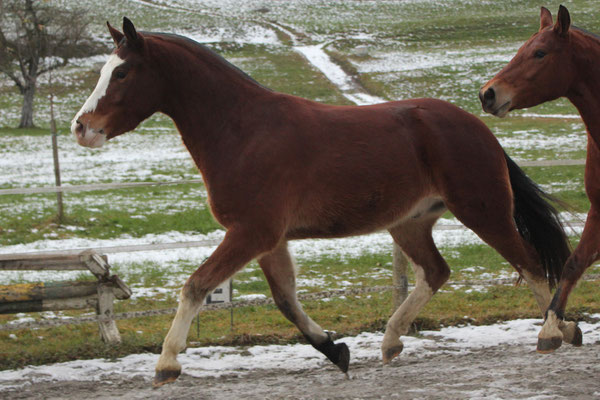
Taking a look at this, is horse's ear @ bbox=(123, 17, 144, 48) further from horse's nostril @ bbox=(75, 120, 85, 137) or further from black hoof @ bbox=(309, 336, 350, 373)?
black hoof @ bbox=(309, 336, 350, 373)

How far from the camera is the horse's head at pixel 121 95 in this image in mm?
4031

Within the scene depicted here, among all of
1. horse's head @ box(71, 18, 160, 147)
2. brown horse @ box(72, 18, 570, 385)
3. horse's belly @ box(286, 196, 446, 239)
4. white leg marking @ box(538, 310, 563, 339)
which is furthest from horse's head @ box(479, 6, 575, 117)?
horse's head @ box(71, 18, 160, 147)

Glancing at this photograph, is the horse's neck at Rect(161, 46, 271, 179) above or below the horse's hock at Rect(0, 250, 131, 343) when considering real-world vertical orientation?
above

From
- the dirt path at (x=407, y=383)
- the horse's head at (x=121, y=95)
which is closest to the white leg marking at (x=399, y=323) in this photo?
the dirt path at (x=407, y=383)

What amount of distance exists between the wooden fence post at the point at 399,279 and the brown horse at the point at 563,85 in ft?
7.52

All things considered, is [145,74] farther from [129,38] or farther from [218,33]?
[218,33]

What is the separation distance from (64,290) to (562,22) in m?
4.31

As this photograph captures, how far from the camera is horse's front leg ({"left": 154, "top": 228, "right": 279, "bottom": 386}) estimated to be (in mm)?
3908

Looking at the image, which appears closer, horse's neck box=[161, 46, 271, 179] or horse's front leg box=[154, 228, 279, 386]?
horse's front leg box=[154, 228, 279, 386]

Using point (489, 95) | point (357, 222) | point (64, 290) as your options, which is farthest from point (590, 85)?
point (64, 290)

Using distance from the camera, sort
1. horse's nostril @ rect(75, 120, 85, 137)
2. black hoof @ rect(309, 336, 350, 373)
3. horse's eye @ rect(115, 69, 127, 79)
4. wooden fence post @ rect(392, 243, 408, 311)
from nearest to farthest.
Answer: horse's nostril @ rect(75, 120, 85, 137)
horse's eye @ rect(115, 69, 127, 79)
black hoof @ rect(309, 336, 350, 373)
wooden fence post @ rect(392, 243, 408, 311)

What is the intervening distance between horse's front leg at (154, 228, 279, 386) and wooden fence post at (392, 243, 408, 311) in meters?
2.85

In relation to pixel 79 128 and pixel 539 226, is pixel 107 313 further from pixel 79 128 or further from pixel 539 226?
pixel 539 226

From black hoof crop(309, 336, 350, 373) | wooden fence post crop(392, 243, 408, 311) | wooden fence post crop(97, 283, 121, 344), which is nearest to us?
black hoof crop(309, 336, 350, 373)
